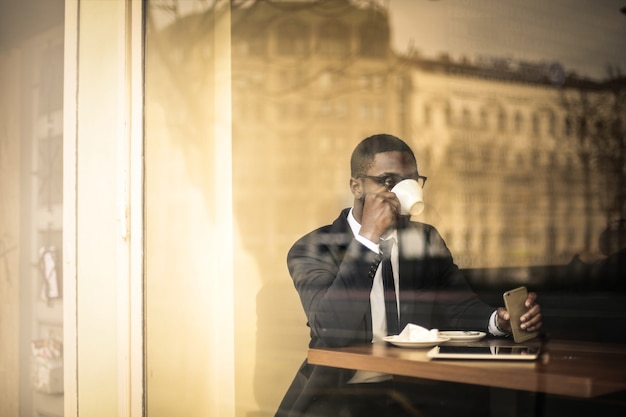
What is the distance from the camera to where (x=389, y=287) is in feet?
8.72

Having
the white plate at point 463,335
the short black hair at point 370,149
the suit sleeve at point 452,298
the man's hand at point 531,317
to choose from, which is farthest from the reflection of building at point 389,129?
the man's hand at point 531,317

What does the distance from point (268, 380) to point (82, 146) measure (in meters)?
1.27

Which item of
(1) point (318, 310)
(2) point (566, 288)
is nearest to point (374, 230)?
(1) point (318, 310)

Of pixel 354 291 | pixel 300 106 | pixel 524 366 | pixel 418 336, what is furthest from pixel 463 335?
pixel 300 106

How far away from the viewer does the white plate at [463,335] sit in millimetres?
2236

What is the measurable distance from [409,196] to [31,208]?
1.98m

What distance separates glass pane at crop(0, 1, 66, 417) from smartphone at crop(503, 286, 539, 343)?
2.00 m

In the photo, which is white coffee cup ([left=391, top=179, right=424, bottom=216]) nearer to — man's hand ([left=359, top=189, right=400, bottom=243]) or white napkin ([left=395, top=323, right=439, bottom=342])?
man's hand ([left=359, top=189, right=400, bottom=243])

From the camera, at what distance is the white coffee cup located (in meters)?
2.39

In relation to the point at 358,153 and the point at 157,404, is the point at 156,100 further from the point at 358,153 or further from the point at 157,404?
the point at 157,404

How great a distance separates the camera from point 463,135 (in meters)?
3.95

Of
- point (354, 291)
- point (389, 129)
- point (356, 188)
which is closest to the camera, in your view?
point (354, 291)

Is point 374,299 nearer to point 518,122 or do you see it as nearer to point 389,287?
point 389,287

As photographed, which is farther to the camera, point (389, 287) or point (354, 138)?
point (354, 138)
